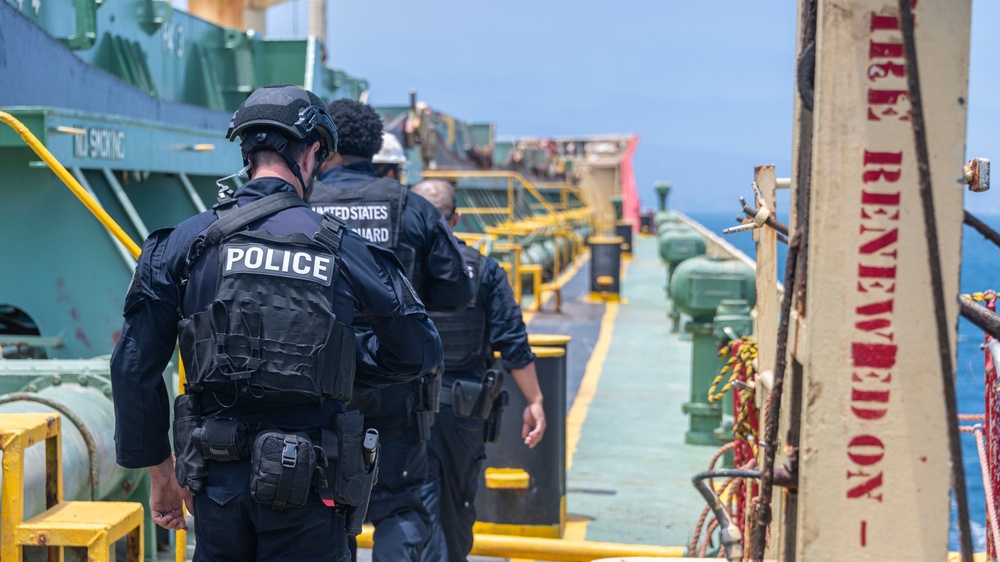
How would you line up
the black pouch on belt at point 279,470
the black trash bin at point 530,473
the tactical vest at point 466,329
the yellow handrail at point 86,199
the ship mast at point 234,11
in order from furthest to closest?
the ship mast at point 234,11
the black trash bin at point 530,473
the tactical vest at point 466,329
the yellow handrail at point 86,199
the black pouch on belt at point 279,470

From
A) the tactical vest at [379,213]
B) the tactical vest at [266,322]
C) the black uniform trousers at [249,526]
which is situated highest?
the tactical vest at [379,213]

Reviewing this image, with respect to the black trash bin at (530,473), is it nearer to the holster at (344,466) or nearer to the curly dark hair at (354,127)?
the curly dark hair at (354,127)

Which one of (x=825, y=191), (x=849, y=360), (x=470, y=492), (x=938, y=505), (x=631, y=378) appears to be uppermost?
(x=825, y=191)

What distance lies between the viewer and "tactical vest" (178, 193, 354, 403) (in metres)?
2.70

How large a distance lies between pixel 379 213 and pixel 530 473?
2.20 metres

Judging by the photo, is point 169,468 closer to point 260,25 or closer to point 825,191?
point 825,191

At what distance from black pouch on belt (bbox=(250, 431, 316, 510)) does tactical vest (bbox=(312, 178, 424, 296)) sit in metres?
1.30

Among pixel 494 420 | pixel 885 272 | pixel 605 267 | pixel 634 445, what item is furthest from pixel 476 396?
pixel 605 267

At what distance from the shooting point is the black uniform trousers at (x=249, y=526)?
278 centimetres

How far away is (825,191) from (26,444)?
7.48 ft

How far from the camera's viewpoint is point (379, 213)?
3982mm

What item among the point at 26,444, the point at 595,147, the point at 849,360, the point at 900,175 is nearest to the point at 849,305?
the point at 849,360

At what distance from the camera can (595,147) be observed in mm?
49094

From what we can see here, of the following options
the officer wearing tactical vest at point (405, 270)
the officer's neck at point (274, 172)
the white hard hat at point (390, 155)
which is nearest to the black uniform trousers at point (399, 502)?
the officer wearing tactical vest at point (405, 270)
